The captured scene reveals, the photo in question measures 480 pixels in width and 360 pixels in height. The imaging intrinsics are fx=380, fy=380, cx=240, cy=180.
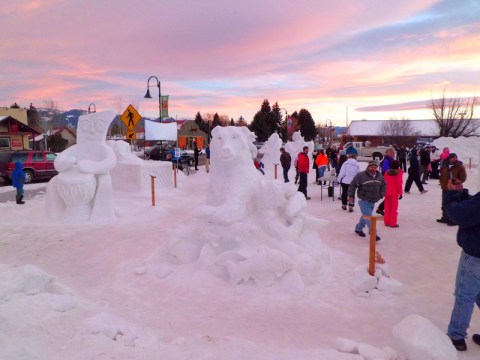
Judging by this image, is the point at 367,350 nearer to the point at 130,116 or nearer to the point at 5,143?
the point at 130,116

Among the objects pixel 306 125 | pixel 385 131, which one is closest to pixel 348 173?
pixel 306 125

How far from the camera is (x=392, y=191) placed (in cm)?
822

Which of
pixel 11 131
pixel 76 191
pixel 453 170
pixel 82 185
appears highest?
pixel 11 131

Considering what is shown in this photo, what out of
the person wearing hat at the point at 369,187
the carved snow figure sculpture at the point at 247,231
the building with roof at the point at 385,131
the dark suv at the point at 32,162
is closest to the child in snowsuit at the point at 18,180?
the dark suv at the point at 32,162

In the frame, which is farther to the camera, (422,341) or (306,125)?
(306,125)

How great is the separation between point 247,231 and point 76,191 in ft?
16.6

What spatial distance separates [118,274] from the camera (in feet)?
17.9

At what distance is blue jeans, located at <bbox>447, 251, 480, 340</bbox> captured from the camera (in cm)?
354

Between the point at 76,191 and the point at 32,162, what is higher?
the point at 32,162

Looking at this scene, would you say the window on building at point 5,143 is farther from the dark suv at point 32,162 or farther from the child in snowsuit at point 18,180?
the child in snowsuit at point 18,180

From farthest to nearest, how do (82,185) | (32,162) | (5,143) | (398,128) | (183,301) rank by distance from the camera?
(398,128) → (5,143) → (32,162) → (82,185) → (183,301)

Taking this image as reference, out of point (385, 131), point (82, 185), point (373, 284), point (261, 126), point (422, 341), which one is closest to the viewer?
point (422, 341)

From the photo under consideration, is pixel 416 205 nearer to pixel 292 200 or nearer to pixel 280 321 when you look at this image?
pixel 292 200

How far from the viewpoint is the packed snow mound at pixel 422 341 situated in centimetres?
313
